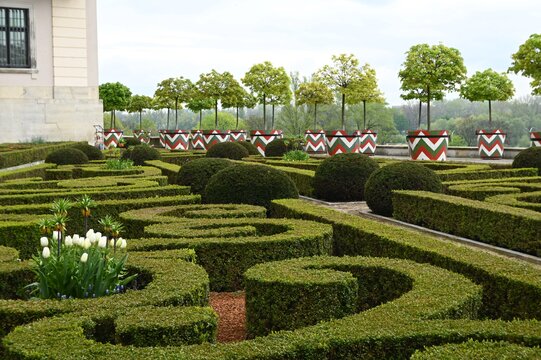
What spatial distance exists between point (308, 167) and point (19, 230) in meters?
12.7

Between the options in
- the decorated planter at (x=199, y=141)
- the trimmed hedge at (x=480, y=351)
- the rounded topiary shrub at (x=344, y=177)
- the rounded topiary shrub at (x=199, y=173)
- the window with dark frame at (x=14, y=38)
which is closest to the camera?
the trimmed hedge at (x=480, y=351)

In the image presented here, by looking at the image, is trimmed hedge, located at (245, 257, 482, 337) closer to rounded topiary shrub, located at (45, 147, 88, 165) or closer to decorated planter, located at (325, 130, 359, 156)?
rounded topiary shrub, located at (45, 147, 88, 165)

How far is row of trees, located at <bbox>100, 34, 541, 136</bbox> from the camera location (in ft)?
108

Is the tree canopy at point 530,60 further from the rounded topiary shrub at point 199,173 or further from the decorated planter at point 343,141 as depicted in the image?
the rounded topiary shrub at point 199,173

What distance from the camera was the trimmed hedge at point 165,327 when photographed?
498 centimetres

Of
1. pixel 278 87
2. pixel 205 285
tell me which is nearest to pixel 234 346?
pixel 205 285

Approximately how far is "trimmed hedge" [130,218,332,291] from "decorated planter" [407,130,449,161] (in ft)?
Result: 65.3

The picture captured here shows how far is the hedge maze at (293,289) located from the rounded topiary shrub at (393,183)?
5.43 ft

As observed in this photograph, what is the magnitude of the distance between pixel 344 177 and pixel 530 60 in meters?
17.4

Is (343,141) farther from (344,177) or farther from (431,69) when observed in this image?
(344,177)

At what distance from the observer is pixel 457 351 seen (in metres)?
4.39

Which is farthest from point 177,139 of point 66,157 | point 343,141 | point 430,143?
point 66,157

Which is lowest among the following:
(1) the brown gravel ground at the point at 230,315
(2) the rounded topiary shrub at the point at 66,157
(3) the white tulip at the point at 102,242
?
(1) the brown gravel ground at the point at 230,315

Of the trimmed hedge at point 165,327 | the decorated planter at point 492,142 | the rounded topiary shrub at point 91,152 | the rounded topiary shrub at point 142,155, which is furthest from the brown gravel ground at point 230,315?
the decorated planter at point 492,142
